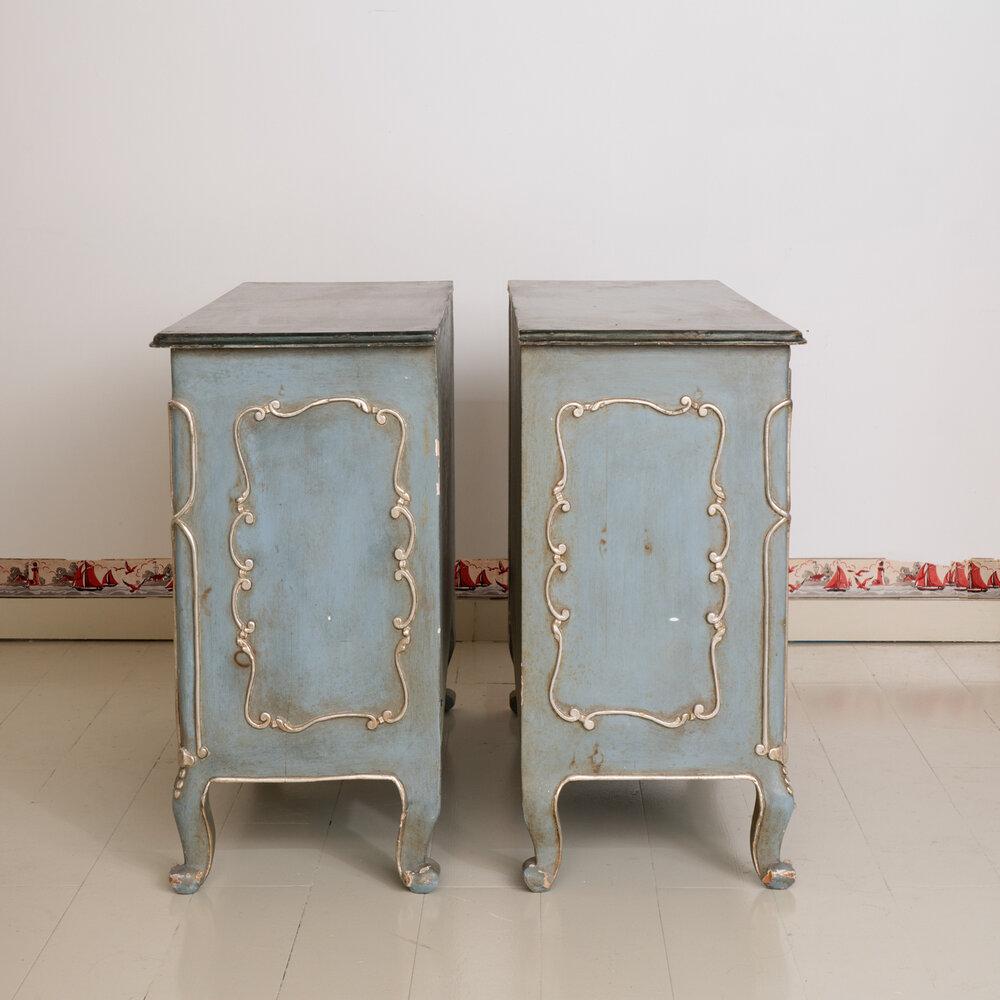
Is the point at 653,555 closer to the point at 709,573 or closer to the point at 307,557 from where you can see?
the point at 709,573

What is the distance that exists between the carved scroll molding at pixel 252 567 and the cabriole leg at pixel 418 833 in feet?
0.44

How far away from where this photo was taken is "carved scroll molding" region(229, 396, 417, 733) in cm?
216

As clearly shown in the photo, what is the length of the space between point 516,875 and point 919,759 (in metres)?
0.95

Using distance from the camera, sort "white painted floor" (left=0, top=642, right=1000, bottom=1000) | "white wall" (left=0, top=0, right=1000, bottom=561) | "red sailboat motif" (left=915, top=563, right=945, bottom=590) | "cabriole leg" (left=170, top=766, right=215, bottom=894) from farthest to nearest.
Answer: "red sailboat motif" (left=915, top=563, right=945, bottom=590)
"white wall" (left=0, top=0, right=1000, bottom=561)
"cabriole leg" (left=170, top=766, right=215, bottom=894)
"white painted floor" (left=0, top=642, right=1000, bottom=1000)

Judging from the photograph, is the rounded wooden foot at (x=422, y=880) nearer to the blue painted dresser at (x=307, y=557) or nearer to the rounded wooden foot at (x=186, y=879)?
the blue painted dresser at (x=307, y=557)

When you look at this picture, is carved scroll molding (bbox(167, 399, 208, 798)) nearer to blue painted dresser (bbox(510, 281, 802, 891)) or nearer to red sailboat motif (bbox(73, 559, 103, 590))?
blue painted dresser (bbox(510, 281, 802, 891))

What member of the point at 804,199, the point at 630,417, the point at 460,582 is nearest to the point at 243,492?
the point at 630,417

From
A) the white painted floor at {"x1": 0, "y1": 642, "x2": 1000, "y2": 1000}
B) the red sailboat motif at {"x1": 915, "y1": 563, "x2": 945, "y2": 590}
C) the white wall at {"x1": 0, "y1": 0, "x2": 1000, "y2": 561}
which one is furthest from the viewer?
the red sailboat motif at {"x1": 915, "y1": 563, "x2": 945, "y2": 590}

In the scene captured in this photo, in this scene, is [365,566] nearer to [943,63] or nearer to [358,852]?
[358,852]

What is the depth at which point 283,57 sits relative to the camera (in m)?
3.24

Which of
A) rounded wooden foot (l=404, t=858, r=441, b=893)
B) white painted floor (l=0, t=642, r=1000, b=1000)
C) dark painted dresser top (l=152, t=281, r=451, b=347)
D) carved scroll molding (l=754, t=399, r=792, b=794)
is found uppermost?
dark painted dresser top (l=152, t=281, r=451, b=347)

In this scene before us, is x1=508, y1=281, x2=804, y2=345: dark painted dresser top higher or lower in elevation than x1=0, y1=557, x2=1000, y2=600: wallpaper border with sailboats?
higher

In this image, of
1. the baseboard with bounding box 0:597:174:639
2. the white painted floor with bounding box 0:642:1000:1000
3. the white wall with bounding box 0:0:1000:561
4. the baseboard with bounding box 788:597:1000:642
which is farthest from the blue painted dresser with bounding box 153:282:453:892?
the baseboard with bounding box 788:597:1000:642

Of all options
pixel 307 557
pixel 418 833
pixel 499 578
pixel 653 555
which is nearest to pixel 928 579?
pixel 499 578
